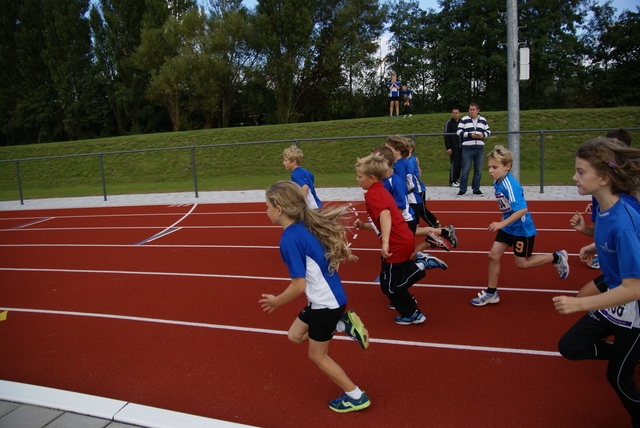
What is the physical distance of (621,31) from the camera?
34.0 m

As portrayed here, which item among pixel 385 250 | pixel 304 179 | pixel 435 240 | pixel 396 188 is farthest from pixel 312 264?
pixel 304 179

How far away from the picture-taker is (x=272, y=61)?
113 feet

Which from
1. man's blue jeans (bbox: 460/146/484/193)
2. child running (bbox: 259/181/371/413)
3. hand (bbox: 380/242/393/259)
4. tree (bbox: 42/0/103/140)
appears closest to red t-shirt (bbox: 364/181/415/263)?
hand (bbox: 380/242/393/259)

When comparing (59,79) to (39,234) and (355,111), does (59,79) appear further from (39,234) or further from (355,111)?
(39,234)

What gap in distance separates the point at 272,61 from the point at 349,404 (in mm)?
33405

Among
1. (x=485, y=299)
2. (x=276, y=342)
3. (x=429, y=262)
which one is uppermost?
(x=429, y=262)

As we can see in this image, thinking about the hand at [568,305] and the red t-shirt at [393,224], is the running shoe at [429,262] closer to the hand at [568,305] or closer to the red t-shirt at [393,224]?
the red t-shirt at [393,224]

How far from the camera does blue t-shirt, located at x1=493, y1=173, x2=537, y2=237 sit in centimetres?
480

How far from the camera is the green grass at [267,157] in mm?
18562

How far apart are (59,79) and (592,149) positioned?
44.0 meters

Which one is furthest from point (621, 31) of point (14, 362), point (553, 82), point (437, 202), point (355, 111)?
point (14, 362)

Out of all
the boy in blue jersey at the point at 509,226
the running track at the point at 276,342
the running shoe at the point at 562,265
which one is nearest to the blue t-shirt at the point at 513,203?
the boy in blue jersey at the point at 509,226

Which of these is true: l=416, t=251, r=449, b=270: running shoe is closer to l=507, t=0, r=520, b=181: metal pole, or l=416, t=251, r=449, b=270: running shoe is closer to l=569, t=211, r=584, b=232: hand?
l=569, t=211, r=584, b=232: hand

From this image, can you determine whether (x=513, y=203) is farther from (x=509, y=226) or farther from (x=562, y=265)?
(x=562, y=265)
